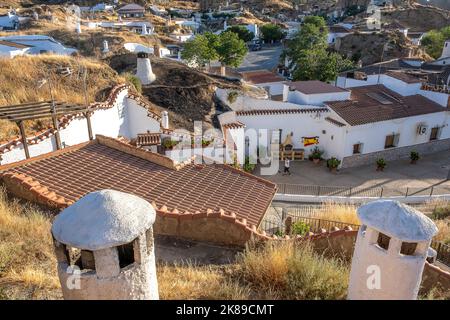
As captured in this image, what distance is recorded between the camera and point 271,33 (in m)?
74.1

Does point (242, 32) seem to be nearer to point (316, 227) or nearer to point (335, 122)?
point (335, 122)

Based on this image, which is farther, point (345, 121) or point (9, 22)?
point (9, 22)

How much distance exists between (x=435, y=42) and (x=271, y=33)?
30.7 metres

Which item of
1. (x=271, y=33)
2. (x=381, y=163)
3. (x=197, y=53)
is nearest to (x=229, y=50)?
(x=197, y=53)

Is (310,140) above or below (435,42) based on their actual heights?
below

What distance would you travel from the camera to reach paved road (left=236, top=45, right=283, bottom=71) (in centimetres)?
5504

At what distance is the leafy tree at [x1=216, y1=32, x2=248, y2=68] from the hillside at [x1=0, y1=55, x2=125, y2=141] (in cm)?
2629

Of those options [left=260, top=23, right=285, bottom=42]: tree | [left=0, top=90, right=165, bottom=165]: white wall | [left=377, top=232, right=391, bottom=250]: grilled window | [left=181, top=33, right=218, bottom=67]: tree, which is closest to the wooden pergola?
[left=0, top=90, right=165, bottom=165]: white wall

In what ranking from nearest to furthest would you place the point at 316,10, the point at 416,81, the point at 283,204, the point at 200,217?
the point at 200,217 < the point at 283,204 < the point at 416,81 < the point at 316,10

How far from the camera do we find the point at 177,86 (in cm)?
2267

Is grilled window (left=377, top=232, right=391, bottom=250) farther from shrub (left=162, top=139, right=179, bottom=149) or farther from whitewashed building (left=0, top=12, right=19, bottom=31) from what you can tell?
whitewashed building (left=0, top=12, right=19, bottom=31)
